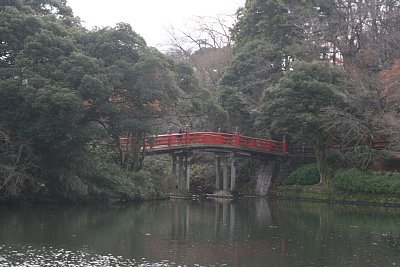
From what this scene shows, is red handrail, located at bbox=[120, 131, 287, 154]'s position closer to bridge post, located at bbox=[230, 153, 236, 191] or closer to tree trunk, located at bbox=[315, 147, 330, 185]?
bridge post, located at bbox=[230, 153, 236, 191]

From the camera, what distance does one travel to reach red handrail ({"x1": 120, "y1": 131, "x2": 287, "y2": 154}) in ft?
107

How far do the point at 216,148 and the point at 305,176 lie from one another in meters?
5.59

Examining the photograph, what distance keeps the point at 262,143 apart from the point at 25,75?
655 inches

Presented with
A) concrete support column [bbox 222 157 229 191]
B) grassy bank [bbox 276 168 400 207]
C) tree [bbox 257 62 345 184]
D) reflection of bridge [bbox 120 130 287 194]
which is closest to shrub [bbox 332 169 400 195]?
grassy bank [bbox 276 168 400 207]

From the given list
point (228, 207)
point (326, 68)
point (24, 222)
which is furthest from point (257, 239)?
point (326, 68)

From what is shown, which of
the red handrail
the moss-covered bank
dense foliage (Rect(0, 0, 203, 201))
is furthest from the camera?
the red handrail

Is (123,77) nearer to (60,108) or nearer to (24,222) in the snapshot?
(60,108)

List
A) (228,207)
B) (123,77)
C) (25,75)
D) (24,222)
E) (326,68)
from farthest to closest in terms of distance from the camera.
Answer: (326,68)
(228,207)
(123,77)
(25,75)
(24,222)

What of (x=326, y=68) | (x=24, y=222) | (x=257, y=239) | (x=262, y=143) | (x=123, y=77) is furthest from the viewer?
(x=262, y=143)

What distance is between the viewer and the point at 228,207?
95.6 ft

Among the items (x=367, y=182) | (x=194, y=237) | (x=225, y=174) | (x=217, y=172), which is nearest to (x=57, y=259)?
(x=194, y=237)

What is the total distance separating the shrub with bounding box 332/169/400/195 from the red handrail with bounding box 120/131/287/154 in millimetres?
5141

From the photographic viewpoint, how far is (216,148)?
34.7 meters

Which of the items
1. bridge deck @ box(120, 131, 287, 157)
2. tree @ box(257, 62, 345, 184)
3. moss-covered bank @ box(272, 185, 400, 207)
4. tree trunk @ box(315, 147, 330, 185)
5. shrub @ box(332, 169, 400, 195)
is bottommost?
moss-covered bank @ box(272, 185, 400, 207)
